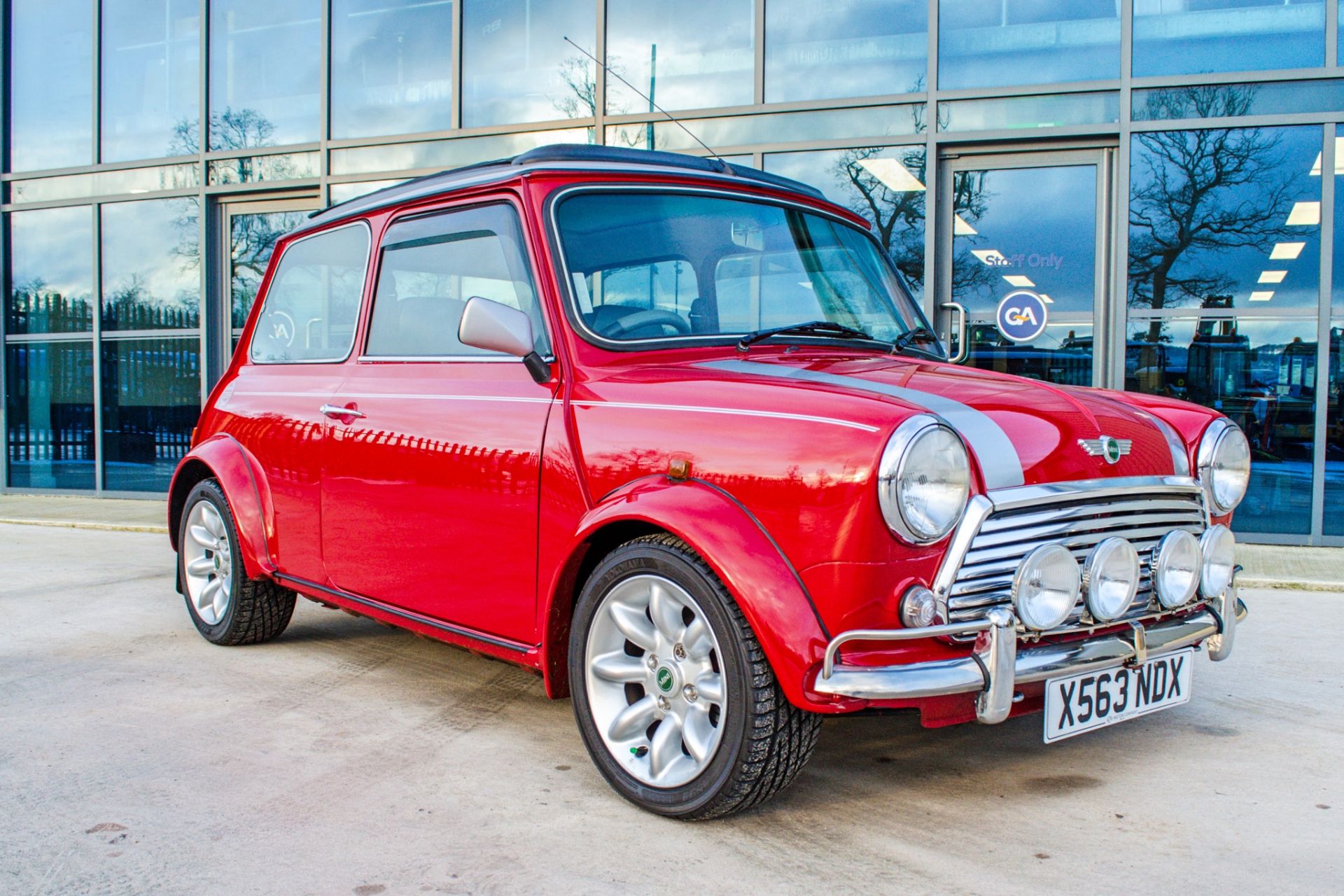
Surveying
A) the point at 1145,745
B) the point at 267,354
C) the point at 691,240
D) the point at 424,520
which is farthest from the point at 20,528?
the point at 1145,745

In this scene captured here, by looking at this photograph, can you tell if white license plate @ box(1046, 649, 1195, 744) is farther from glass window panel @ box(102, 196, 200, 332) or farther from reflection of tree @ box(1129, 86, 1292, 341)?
glass window panel @ box(102, 196, 200, 332)

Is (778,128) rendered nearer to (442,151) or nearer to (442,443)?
(442,151)

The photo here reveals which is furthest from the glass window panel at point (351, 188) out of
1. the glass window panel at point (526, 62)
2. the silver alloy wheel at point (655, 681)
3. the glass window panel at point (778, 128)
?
the silver alloy wheel at point (655, 681)

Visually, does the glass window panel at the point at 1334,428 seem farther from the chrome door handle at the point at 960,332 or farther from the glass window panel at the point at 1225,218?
the chrome door handle at the point at 960,332

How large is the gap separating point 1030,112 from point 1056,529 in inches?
271

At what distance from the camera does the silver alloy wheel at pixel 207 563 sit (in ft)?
16.6

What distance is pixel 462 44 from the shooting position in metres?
10.7

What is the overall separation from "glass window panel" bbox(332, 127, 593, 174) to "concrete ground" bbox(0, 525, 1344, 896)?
6.58m

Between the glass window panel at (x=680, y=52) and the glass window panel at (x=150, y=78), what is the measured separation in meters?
4.82

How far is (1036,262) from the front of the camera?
29.1 feet

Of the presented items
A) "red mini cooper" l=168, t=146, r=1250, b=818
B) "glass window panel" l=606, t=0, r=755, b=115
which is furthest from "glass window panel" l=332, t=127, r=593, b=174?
"red mini cooper" l=168, t=146, r=1250, b=818

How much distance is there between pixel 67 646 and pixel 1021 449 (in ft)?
14.2

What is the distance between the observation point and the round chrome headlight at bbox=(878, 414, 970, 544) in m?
2.60

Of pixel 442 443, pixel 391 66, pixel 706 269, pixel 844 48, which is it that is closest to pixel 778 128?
pixel 844 48
